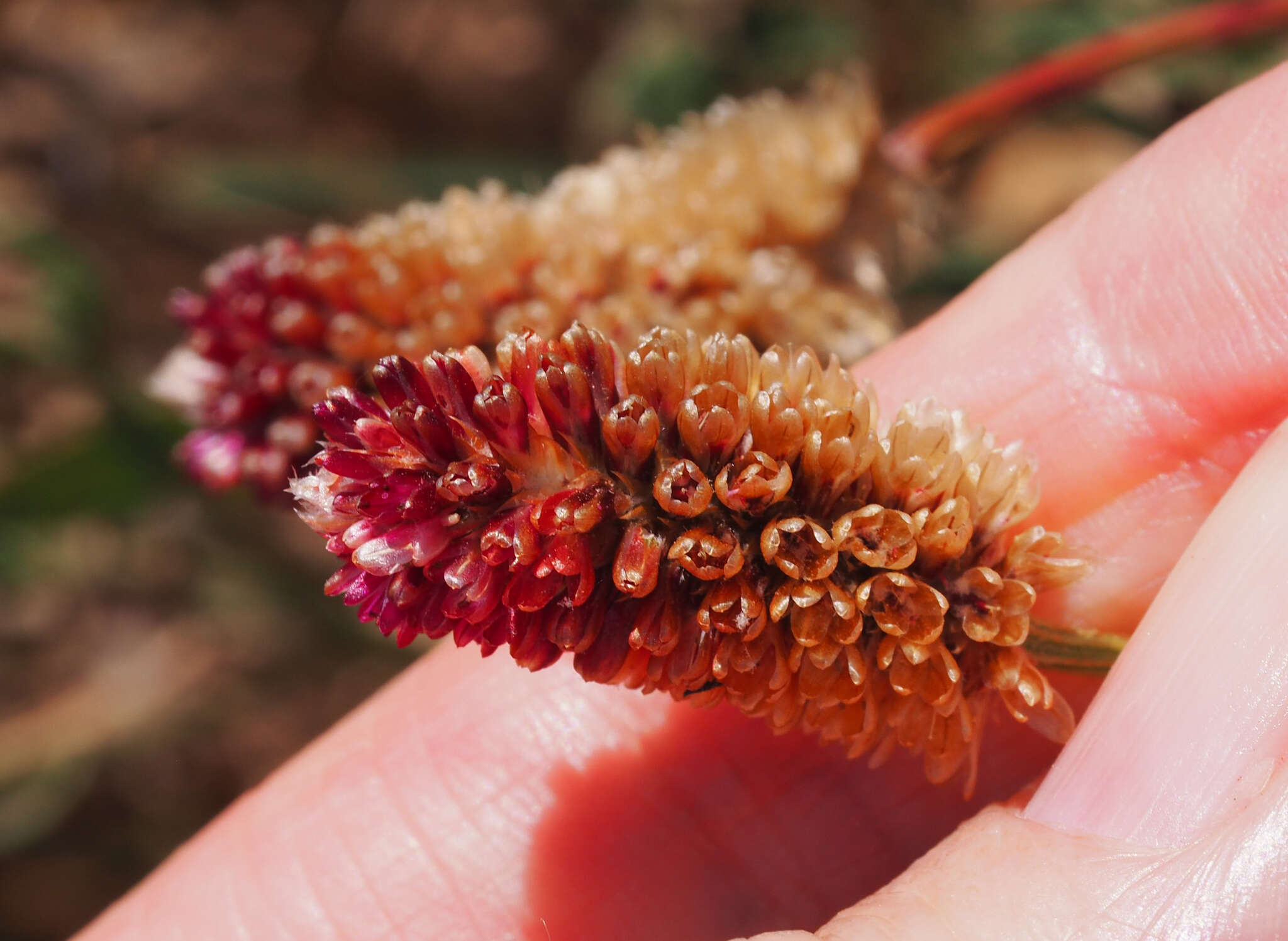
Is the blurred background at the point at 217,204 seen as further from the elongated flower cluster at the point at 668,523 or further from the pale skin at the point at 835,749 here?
the elongated flower cluster at the point at 668,523

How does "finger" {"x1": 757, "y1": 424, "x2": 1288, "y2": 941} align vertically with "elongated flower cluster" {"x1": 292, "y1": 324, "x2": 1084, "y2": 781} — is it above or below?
below

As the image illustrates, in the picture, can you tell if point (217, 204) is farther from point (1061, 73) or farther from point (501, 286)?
point (1061, 73)

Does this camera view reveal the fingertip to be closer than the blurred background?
Yes

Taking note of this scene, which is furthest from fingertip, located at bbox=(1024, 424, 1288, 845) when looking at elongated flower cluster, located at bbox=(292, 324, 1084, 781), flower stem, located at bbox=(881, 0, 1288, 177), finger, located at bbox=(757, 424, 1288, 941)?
flower stem, located at bbox=(881, 0, 1288, 177)

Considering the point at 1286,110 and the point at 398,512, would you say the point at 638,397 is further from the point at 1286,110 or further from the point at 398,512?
the point at 1286,110

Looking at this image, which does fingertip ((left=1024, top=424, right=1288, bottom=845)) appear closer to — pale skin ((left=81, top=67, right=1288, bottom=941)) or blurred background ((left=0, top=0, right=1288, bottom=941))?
pale skin ((left=81, top=67, right=1288, bottom=941))

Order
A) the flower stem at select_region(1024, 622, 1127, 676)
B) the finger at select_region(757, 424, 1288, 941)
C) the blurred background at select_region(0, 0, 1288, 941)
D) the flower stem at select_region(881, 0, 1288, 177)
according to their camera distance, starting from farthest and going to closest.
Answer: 1. the blurred background at select_region(0, 0, 1288, 941)
2. the flower stem at select_region(881, 0, 1288, 177)
3. the flower stem at select_region(1024, 622, 1127, 676)
4. the finger at select_region(757, 424, 1288, 941)

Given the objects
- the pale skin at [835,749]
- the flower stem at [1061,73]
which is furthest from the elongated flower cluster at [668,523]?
the flower stem at [1061,73]
